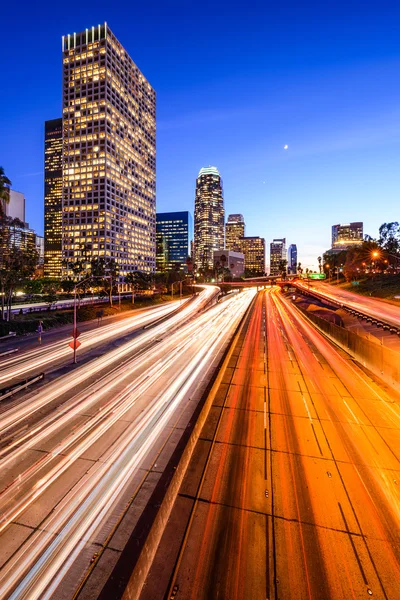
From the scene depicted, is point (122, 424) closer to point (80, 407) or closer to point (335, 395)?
point (80, 407)

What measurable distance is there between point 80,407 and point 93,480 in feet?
23.6

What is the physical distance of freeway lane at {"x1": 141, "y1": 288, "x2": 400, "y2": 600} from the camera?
7422 millimetres

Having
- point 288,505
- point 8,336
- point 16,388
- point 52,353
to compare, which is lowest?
point 288,505

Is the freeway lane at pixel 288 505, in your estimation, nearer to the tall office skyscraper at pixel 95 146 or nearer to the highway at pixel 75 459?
the highway at pixel 75 459

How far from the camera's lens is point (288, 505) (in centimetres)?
992

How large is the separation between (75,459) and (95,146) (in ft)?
557

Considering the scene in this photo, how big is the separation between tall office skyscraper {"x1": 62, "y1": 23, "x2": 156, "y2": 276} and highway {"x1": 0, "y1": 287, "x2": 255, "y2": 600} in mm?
135657

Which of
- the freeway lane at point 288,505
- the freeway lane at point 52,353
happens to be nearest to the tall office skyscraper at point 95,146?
the freeway lane at point 52,353

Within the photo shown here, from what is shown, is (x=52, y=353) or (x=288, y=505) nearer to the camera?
(x=288, y=505)

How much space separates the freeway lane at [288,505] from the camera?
24.3 ft

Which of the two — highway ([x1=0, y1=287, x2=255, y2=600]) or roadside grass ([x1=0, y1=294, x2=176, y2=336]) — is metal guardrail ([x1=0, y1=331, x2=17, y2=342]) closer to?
roadside grass ([x1=0, y1=294, x2=176, y2=336])

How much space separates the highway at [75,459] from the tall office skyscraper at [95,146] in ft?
445

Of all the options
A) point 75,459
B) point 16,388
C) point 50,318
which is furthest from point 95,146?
point 75,459

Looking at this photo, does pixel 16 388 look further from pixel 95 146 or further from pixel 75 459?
pixel 95 146
